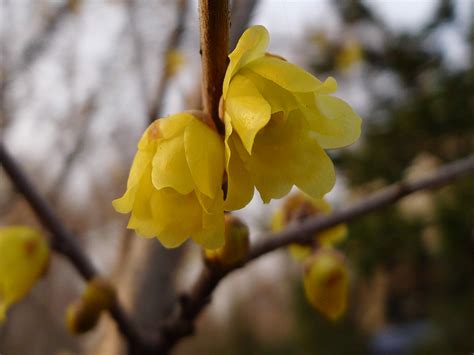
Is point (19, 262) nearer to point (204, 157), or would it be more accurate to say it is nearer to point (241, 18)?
point (204, 157)

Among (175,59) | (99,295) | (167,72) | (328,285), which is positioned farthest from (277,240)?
(175,59)

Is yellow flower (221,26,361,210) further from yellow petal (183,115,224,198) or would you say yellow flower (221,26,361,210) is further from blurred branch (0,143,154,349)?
blurred branch (0,143,154,349)

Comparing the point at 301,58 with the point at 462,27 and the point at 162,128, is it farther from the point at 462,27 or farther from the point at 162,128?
the point at 162,128

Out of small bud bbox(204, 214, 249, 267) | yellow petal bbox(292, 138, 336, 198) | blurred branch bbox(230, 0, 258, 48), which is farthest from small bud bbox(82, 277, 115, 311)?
blurred branch bbox(230, 0, 258, 48)

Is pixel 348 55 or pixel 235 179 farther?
pixel 348 55

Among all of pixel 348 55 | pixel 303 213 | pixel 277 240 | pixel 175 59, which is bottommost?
pixel 348 55
